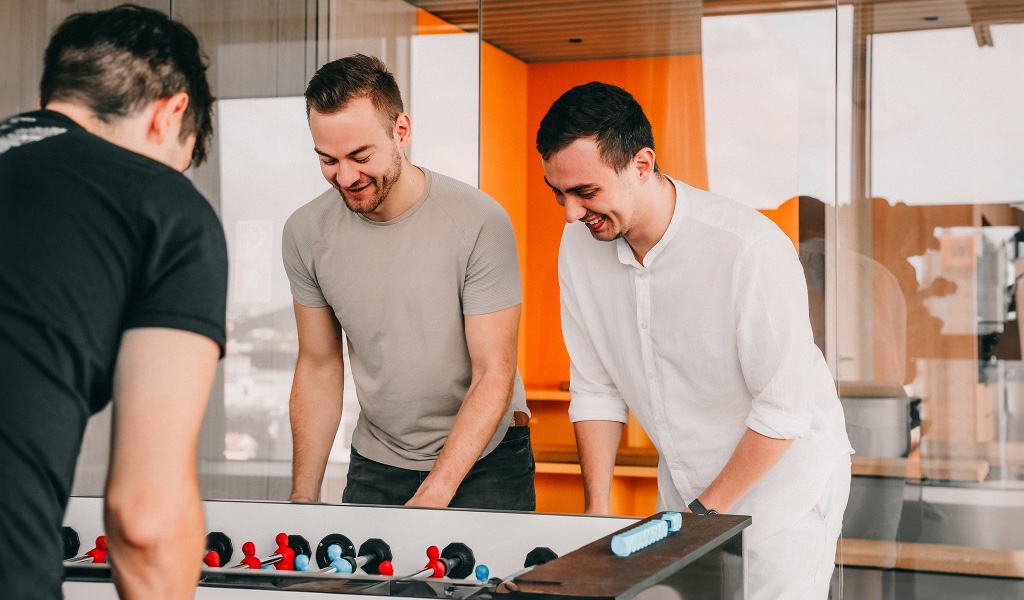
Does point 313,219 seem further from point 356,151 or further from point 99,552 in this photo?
point 99,552

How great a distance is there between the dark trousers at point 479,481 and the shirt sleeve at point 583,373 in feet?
0.98

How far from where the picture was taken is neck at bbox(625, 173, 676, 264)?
87.1 inches

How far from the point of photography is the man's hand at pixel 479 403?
2303mm

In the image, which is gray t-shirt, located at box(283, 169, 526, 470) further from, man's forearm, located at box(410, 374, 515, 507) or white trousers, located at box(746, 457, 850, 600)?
white trousers, located at box(746, 457, 850, 600)

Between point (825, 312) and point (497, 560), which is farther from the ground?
point (825, 312)

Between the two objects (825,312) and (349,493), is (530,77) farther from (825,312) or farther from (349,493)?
(349,493)

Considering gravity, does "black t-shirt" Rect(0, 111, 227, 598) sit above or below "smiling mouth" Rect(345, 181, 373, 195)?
below

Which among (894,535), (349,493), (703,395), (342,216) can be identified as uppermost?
(342,216)

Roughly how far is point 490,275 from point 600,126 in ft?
1.77

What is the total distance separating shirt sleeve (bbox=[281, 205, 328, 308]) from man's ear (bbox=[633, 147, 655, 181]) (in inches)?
33.8

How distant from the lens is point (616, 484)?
4301mm

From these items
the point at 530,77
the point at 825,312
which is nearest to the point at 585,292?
the point at 825,312

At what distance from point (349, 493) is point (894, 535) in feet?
7.15

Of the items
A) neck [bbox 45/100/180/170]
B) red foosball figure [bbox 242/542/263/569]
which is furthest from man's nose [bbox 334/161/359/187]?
neck [bbox 45/100/180/170]
